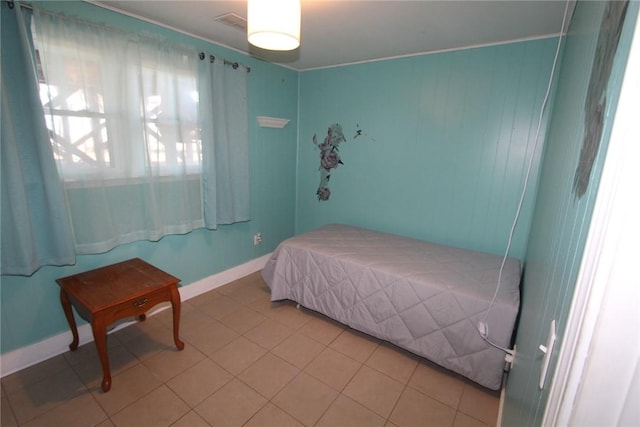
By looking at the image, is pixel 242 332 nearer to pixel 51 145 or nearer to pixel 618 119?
pixel 51 145

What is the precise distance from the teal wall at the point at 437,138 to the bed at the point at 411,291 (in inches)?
12.5

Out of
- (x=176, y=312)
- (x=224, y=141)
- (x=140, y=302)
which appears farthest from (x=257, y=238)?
(x=140, y=302)

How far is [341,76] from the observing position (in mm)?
3203

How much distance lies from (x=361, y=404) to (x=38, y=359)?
7.00ft

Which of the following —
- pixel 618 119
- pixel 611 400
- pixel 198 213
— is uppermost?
pixel 618 119

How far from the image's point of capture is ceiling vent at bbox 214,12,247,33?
2.08 m

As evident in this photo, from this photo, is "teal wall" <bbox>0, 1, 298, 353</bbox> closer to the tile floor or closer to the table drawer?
the tile floor

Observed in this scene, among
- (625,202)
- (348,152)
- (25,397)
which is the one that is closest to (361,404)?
(625,202)

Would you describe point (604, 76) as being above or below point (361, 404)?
above

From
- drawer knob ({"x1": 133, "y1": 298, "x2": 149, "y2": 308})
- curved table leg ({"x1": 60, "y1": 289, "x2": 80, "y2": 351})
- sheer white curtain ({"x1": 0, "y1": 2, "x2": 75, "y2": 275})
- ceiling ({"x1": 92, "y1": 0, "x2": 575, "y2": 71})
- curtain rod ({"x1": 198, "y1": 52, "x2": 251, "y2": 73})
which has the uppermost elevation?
ceiling ({"x1": 92, "y1": 0, "x2": 575, "y2": 71})

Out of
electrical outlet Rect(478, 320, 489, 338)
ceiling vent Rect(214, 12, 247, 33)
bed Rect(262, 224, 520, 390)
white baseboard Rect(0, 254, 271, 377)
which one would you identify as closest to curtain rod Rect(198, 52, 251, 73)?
ceiling vent Rect(214, 12, 247, 33)

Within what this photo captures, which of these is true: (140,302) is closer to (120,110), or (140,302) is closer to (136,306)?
(136,306)

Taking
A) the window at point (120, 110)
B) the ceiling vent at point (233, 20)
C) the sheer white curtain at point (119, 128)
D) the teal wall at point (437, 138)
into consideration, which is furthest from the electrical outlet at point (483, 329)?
the ceiling vent at point (233, 20)

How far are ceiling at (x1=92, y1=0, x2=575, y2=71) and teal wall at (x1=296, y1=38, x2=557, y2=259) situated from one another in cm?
22
